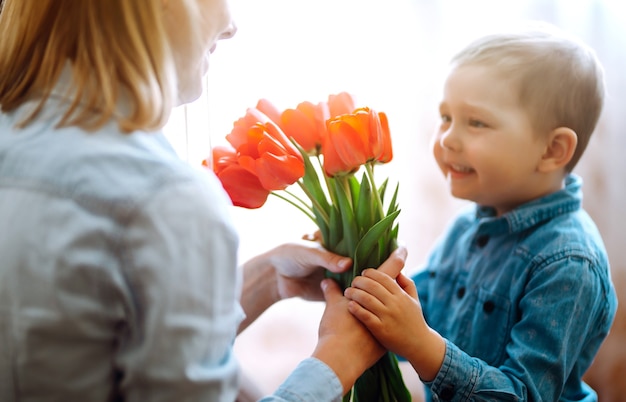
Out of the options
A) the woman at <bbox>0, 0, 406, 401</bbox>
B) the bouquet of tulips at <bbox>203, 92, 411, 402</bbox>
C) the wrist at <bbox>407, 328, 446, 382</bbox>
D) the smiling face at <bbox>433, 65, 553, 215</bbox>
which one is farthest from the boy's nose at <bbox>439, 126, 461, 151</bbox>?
the woman at <bbox>0, 0, 406, 401</bbox>

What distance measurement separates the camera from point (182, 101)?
0.80m

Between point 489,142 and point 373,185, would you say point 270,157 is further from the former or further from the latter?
point 489,142

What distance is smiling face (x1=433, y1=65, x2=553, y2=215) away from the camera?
111 centimetres

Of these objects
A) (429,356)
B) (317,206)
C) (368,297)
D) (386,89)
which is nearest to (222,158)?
(317,206)

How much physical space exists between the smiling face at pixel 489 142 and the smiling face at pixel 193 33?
483mm

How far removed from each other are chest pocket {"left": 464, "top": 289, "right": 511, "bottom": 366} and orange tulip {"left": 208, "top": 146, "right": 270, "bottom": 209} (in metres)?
0.45

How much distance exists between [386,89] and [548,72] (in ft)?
1.74

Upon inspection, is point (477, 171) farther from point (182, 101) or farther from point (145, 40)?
point (145, 40)

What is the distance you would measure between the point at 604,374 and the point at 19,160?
1.52m

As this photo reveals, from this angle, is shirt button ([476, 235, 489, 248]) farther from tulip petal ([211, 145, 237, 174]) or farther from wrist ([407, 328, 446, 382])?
tulip petal ([211, 145, 237, 174])

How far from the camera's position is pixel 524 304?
1041 millimetres

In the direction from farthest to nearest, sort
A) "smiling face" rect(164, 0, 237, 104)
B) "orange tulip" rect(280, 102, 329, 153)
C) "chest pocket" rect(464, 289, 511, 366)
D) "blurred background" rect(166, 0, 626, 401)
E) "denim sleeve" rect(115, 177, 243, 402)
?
"blurred background" rect(166, 0, 626, 401) < "chest pocket" rect(464, 289, 511, 366) < "orange tulip" rect(280, 102, 329, 153) < "smiling face" rect(164, 0, 237, 104) < "denim sleeve" rect(115, 177, 243, 402)

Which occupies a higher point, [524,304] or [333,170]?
[333,170]

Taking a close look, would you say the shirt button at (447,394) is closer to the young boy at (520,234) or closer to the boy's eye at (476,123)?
the young boy at (520,234)
